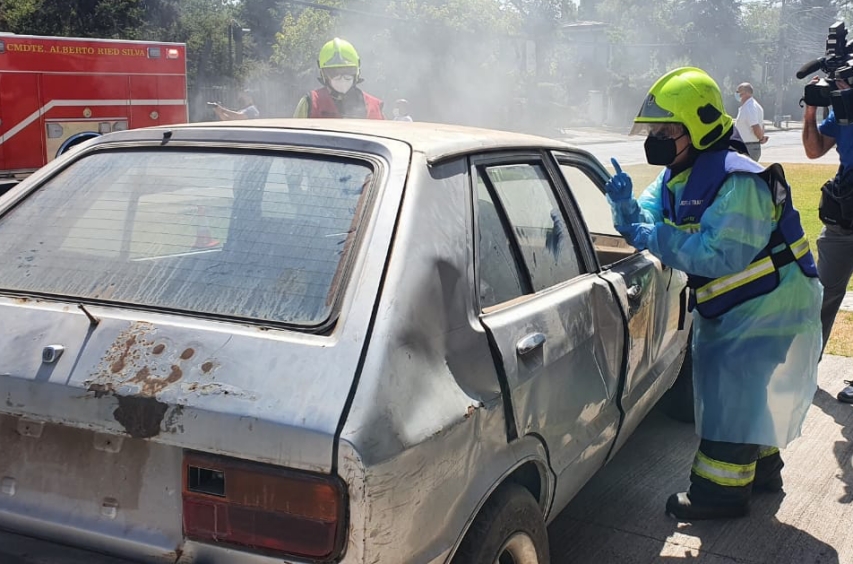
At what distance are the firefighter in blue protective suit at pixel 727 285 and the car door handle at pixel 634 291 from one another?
15cm

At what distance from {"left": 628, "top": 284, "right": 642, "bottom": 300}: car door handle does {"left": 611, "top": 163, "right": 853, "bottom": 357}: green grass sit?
2.43 m

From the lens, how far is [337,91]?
606 centimetres

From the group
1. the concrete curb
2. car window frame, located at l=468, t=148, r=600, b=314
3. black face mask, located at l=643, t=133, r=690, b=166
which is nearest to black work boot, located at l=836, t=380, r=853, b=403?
the concrete curb

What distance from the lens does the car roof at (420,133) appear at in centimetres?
256

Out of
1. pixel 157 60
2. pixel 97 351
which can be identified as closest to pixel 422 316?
pixel 97 351

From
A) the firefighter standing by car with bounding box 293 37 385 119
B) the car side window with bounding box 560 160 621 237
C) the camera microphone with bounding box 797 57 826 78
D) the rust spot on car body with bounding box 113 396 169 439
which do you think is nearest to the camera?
the rust spot on car body with bounding box 113 396 169 439

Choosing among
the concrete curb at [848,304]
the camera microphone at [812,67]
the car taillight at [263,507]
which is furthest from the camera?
the concrete curb at [848,304]

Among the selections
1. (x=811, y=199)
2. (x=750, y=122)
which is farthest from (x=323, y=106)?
(x=811, y=199)

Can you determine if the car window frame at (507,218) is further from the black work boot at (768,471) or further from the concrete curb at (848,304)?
the concrete curb at (848,304)

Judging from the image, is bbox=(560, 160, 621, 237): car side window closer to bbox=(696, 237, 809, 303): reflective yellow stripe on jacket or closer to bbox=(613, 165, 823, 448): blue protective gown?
bbox=(613, 165, 823, 448): blue protective gown

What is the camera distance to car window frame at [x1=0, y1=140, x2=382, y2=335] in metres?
2.10

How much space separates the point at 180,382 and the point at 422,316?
0.59 metres

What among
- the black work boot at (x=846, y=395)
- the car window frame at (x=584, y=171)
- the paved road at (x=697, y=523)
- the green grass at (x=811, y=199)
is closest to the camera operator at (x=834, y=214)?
the black work boot at (x=846, y=395)

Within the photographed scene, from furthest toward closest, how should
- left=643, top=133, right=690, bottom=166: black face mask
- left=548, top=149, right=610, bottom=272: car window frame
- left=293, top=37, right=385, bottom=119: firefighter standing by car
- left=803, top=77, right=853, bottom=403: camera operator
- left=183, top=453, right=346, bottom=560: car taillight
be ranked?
1. left=293, top=37, right=385, bottom=119: firefighter standing by car
2. left=803, top=77, right=853, bottom=403: camera operator
3. left=643, top=133, right=690, bottom=166: black face mask
4. left=548, top=149, right=610, bottom=272: car window frame
5. left=183, top=453, right=346, bottom=560: car taillight
